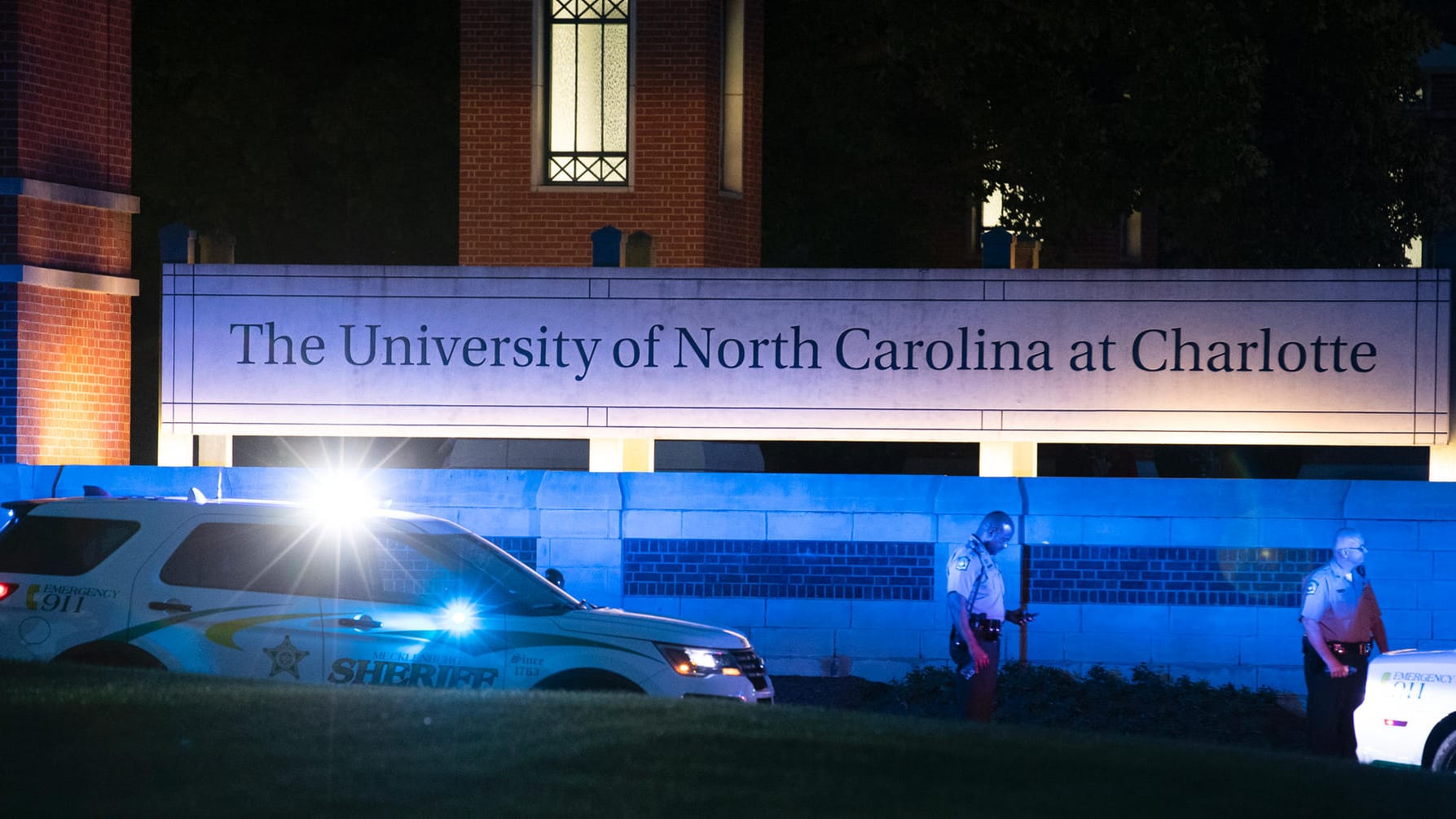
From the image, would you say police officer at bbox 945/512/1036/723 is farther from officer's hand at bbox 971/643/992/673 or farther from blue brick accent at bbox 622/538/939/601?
blue brick accent at bbox 622/538/939/601

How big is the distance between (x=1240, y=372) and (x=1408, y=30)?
30.7ft

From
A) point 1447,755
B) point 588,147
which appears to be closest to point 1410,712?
point 1447,755

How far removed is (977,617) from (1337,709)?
214 centimetres

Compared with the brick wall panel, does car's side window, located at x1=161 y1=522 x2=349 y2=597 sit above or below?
below

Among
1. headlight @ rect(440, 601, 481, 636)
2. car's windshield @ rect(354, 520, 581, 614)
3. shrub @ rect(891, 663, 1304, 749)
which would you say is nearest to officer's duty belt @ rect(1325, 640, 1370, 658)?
shrub @ rect(891, 663, 1304, 749)

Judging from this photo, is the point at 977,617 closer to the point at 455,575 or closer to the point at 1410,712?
the point at 1410,712

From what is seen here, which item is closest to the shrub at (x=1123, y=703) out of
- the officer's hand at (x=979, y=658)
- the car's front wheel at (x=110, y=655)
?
the officer's hand at (x=979, y=658)

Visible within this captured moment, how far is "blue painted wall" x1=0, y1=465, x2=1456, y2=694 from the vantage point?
1330cm

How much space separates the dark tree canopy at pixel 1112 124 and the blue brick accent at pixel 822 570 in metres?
6.79

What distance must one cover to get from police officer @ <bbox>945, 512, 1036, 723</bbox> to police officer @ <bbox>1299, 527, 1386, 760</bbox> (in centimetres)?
182

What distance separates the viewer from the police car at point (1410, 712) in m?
9.38

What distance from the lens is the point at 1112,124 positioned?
1933cm

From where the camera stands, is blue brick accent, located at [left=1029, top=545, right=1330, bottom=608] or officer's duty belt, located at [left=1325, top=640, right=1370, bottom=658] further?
blue brick accent, located at [left=1029, top=545, right=1330, bottom=608]

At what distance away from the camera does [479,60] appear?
19172mm
